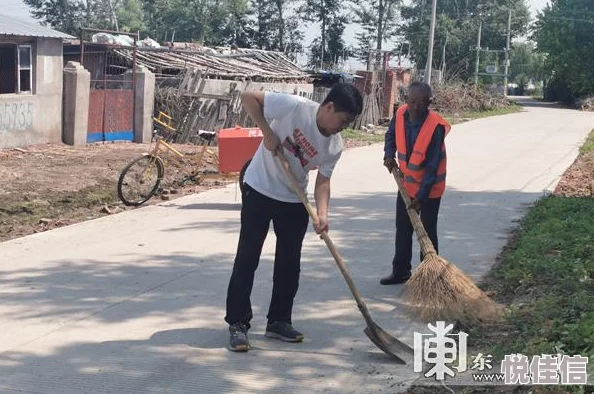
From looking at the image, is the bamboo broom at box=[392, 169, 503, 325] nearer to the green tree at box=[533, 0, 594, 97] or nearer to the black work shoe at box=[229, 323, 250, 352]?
the black work shoe at box=[229, 323, 250, 352]

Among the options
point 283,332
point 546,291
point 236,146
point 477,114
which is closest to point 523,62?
point 477,114

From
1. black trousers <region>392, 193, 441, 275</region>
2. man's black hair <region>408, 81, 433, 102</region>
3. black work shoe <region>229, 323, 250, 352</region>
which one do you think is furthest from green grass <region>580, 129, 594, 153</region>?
black work shoe <region>229, 323, 250, 352</region>

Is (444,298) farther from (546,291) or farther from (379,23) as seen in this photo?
(379,23)

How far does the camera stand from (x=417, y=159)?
6.76 metres

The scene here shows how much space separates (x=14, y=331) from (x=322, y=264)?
3.04 meters

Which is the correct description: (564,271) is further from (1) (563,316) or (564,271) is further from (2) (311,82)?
(2) (311,82)

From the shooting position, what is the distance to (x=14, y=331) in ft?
18.7

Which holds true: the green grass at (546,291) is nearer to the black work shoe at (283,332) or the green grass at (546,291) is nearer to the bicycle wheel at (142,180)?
the black work shoe at (283,332)

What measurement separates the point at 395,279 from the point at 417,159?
1071mm

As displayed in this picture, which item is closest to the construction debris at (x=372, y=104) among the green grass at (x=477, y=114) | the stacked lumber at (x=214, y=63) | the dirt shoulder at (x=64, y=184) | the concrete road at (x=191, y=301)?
the stacked lumber at (x=214, y=63)

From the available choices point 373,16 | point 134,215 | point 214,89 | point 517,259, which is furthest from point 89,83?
point 373,16

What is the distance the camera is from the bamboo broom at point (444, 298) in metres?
5.81

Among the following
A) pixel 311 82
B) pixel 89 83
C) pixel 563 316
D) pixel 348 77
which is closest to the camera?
pixel 563 316

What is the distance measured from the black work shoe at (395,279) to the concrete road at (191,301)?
0.28ft
